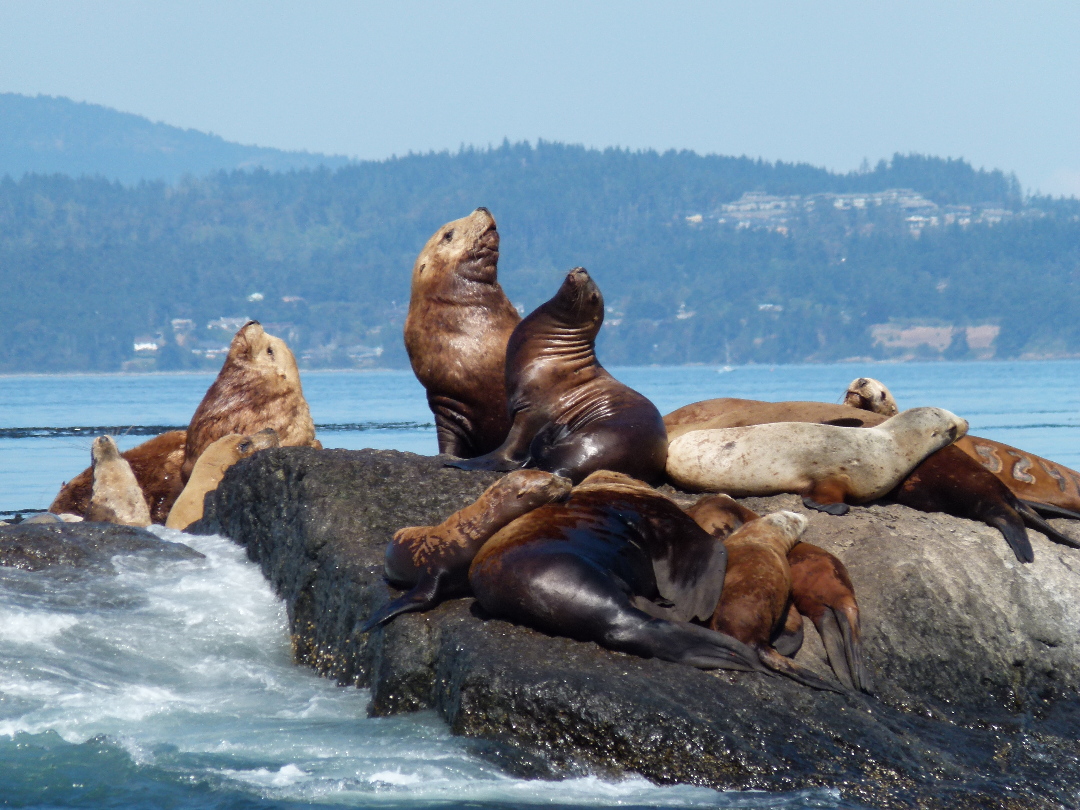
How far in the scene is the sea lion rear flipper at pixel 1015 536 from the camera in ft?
21.9

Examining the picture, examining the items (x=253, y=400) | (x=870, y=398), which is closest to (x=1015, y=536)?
(x=870, y=398)

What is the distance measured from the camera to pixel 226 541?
8.04 m

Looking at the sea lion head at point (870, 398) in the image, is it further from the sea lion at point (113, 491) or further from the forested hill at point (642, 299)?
the forested hill at point (642, 299)

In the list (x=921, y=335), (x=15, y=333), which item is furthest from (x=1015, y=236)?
(x=15, y=333)

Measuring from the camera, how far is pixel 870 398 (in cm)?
1021

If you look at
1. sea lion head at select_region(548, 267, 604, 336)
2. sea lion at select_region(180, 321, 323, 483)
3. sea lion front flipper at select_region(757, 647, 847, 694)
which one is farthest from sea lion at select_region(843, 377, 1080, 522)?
sea lion at select_region(180, 321, 323, 483)

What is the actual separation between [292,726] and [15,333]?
452 ft

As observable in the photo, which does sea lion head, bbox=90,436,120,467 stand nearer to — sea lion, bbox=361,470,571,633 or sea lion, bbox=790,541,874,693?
sea lion, bbox=361,470,571,633

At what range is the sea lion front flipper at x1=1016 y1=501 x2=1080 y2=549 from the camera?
705 cm

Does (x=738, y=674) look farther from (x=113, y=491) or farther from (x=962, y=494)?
(x=113, y=491)

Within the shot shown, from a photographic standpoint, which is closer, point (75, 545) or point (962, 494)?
point (962, 494)

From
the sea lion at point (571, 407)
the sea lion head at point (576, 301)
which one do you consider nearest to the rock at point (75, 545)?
the sea lion at point (571, 407)

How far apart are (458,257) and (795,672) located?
17.0 ft

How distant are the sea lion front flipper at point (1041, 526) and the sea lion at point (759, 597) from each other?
A: 6.03 ft
